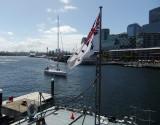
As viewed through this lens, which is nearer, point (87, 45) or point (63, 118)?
point (87, 45)

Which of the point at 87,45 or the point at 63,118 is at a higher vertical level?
the point at 87,45

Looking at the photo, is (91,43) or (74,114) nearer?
(91,43)

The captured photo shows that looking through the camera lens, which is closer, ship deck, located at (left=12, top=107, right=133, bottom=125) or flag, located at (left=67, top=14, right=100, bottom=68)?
flag, located at (left=67, top=14, right=100, bottom=68)

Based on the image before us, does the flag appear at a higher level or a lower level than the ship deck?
higher

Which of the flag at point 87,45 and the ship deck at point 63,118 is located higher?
the flag at point 87,45

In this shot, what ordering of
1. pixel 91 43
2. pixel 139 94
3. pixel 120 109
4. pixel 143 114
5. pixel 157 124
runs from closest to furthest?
pixel 91 43 < pixel 157 124 < pixel 143 114 < pixel 120 109 < pixel 139 94

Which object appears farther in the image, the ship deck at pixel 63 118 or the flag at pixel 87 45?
the ship deck at pixel 63 118

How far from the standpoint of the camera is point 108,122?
71.0ft

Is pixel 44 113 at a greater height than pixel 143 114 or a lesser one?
greater

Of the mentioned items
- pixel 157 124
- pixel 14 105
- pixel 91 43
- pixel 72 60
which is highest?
pixel 91 43

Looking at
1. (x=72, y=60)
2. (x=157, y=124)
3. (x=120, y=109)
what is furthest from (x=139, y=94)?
(x=72, y=60)

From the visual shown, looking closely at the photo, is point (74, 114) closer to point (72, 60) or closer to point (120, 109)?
point (72, 60)

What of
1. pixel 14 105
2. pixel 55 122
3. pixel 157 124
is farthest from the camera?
pixel 157 124

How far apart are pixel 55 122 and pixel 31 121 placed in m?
2.03
